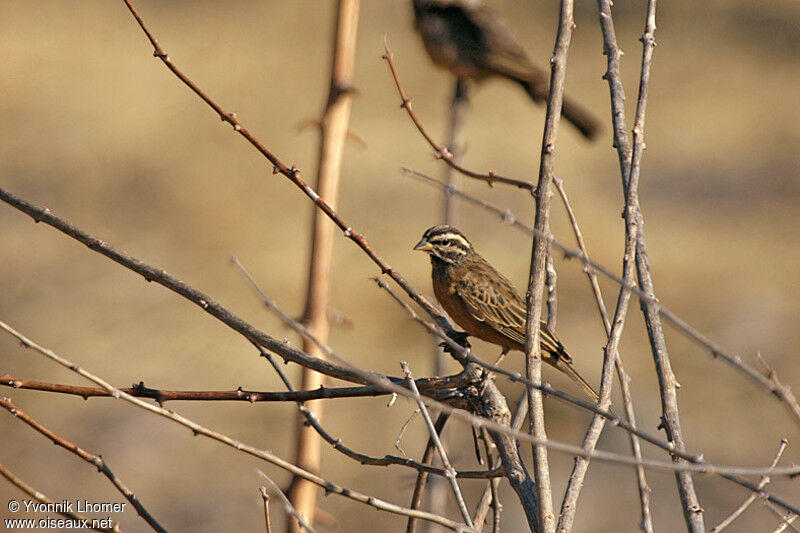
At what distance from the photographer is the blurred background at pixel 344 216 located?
1000 cm

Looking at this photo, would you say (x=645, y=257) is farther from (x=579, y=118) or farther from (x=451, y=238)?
(x=579, y=118)

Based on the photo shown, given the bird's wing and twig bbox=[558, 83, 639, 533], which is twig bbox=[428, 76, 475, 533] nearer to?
the bird's wing

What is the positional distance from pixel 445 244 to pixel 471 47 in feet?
11.9

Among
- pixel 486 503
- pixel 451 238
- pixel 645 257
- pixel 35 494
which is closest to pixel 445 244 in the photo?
pixel 451 238

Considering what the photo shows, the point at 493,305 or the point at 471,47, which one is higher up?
the point at 471,47

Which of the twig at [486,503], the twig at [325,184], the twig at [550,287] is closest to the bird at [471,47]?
the twig at [325,184]

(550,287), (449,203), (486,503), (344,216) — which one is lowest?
(486,503)

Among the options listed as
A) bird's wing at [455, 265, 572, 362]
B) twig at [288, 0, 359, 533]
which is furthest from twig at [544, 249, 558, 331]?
bird's wing at [455, 265, 572, 362]

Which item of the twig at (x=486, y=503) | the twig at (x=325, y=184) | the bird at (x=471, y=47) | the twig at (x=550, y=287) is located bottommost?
the twig at (x=486, y=503)

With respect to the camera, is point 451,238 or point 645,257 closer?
point 645,257

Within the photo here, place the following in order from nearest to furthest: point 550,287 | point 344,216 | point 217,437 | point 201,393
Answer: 1. point 217,437
2. point 201,393
3. point 550,287
4. point 344,216

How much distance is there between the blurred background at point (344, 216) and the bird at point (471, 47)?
2.53m

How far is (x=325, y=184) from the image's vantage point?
402 cm

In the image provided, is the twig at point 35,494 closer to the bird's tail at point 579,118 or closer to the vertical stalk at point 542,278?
the vertical stalk at point 542,278
